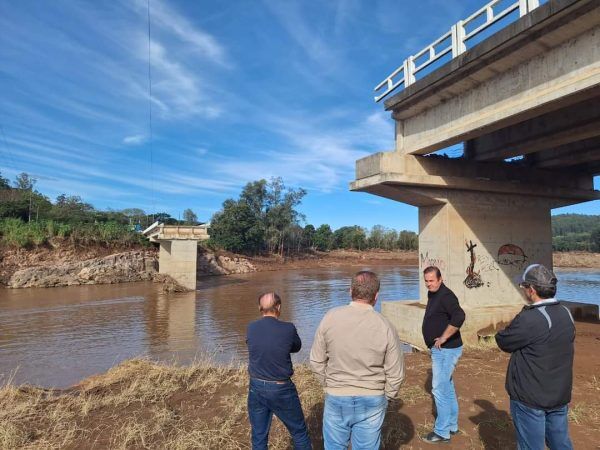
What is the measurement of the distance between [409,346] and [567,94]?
7.80 meters

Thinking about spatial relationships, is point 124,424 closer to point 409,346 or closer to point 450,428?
point 450,428

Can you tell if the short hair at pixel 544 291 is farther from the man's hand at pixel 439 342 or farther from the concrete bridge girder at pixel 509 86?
the concrete bridge girder at pixel 509 86

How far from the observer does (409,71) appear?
10570 mm

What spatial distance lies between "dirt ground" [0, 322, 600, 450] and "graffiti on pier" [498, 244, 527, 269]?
15.2 feet

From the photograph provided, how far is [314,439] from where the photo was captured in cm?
451

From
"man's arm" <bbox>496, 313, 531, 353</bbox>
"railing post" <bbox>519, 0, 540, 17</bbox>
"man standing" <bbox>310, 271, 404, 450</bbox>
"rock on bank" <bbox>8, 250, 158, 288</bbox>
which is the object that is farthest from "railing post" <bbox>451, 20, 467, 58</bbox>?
"rock on bank" <bbox>8, 250, 158, 288</bbox>

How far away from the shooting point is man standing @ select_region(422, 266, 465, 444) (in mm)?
4375

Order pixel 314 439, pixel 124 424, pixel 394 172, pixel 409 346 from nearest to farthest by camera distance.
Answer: pixel 314 439, pixel 124 424, pixel 394 172, pixel 409 346

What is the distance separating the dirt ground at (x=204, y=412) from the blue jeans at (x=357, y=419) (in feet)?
5.43

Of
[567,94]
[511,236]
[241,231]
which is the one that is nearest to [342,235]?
[241,231]

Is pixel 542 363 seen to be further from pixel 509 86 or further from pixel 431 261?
pixel 431 261

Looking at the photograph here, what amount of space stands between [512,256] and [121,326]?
1484cm

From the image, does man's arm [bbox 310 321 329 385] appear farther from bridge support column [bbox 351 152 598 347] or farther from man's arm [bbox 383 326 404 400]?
bridge support column [bbox 351 152 598 347]

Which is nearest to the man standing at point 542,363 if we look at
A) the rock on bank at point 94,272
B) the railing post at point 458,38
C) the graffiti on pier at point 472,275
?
the railing post at point 458,38
